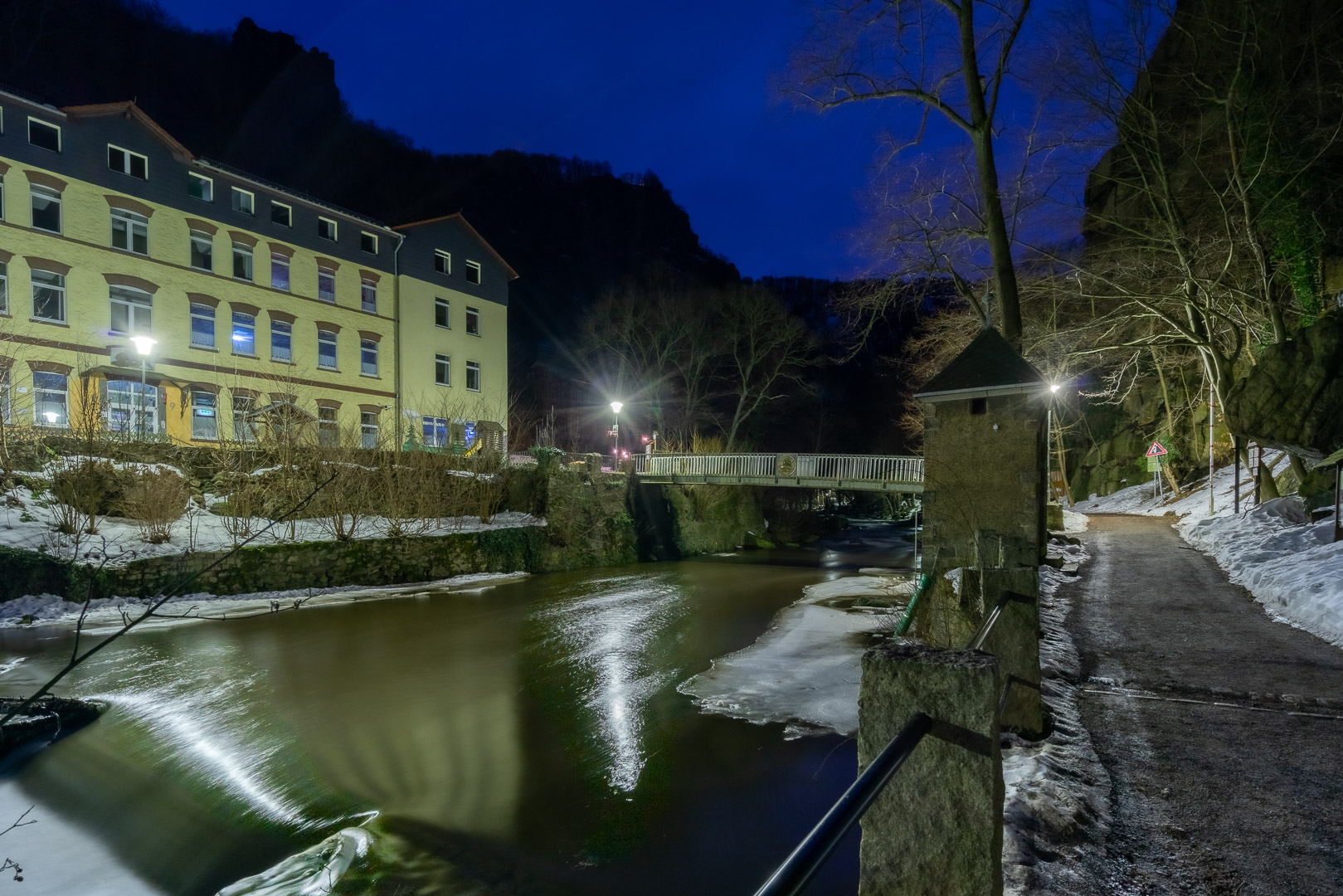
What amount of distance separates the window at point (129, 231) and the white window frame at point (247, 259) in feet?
9.00

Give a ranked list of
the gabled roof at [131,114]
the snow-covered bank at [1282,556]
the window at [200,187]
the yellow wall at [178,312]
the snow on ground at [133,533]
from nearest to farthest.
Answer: the snow-covered bank at [1282,556], the snow on ground at [133,533], the yellow wall at [178,312], the gabled roof at [131,114], the window at [200,187]

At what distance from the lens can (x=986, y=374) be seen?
10.1 metres

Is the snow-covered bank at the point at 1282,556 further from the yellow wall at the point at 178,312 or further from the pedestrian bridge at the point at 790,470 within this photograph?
the yellow wall at the point at 178,312

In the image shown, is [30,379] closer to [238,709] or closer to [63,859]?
[238,709]

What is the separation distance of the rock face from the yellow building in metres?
23.5

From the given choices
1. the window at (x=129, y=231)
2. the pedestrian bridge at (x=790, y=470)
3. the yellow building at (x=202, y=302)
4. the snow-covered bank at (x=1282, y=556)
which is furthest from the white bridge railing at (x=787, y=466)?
the window at (x=129, y=231)

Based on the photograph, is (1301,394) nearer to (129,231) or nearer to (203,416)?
(203,416)

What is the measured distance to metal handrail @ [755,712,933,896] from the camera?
1.47 meters

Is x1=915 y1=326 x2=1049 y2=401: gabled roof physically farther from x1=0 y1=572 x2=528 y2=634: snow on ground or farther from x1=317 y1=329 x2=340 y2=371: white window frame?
x1=317 y1=329 x2=340 y2=371: white window frame

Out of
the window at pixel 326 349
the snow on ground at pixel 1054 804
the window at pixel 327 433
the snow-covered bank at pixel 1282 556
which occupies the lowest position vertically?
the snow on ground at pixel 1054 804

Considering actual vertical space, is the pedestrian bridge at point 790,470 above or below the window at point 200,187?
below

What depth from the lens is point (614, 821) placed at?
6.72 meters

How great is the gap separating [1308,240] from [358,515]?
89.4ft

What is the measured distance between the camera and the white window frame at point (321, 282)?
2833 centimetres
